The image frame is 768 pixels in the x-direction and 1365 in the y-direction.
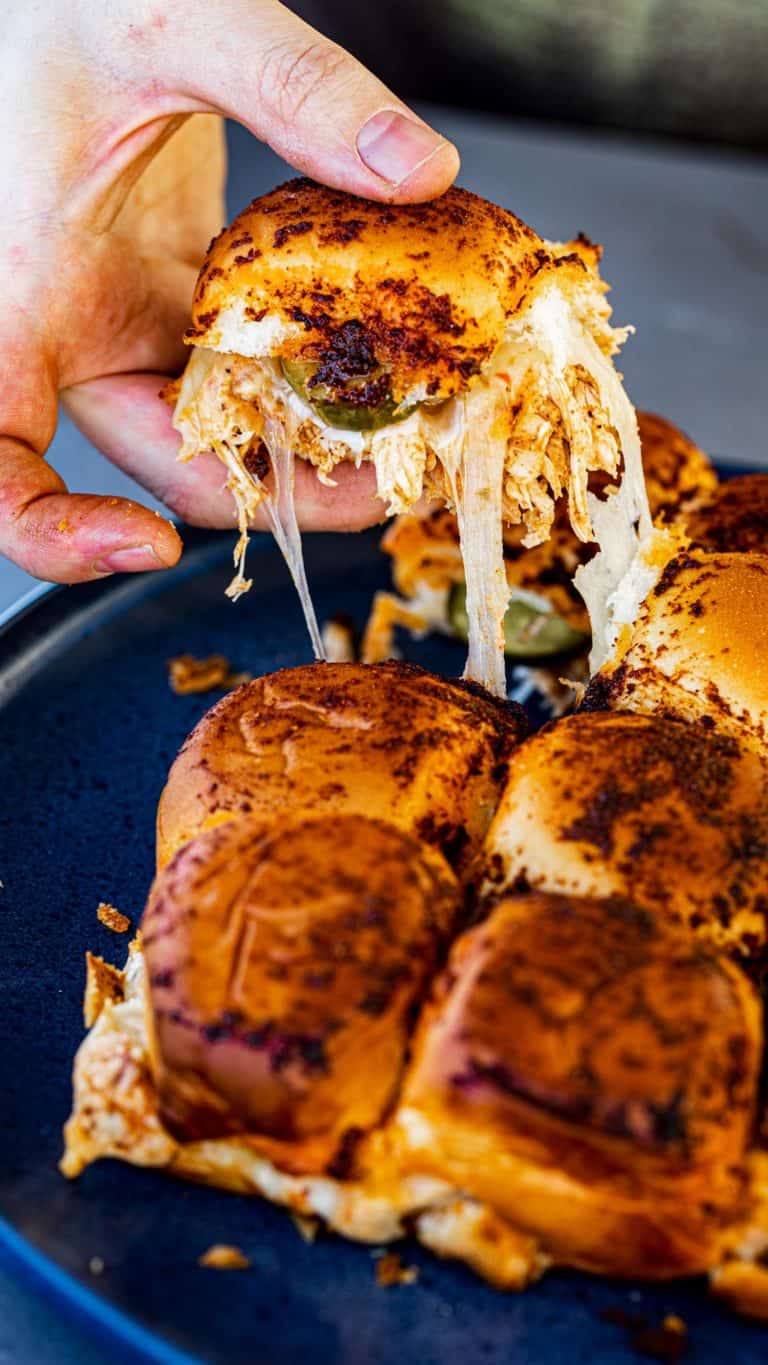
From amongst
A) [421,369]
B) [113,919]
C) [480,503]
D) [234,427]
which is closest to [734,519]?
[480,503]

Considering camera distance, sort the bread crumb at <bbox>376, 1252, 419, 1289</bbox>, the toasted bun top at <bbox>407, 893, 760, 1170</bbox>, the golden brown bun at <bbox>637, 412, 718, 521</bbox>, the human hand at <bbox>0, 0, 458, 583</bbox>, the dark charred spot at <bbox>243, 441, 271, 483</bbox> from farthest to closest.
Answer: the golden brown bun at <bbox>637, 412, 718, 521</bbox> → the dark charred spot at <bbox>243, 441, 271, 483</bbox> → the human hand at <bbox>0, 0, 458, 583</bbox> → the bread crumb at <bbox>376, 1252, 419, 1289</bbox> → the toasted bun top at <bbox>407, 893, 760, 1170</bbox>

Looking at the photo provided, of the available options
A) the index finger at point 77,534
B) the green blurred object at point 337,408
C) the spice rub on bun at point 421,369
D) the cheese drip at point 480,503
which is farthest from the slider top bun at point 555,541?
the index finger at point 77,534

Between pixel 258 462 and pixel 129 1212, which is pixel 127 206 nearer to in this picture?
pixel 258 462

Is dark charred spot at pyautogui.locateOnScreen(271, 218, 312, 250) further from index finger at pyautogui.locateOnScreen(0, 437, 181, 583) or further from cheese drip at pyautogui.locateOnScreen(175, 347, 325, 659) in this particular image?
index finger at pyautogui.locateOnScreen(0, 437, 181, 583)

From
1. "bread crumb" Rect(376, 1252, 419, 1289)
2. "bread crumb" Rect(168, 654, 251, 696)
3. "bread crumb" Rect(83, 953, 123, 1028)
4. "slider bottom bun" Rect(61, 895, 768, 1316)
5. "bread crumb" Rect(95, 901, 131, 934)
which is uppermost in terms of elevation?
"slider bottom bun" Rect(61, 895, 768, 1316)

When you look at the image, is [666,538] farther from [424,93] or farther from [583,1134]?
[424,93]

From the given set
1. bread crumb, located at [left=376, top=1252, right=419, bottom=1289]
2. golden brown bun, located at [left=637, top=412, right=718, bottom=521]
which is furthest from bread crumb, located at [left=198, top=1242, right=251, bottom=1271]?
golden brown bun, located at [left=637, top=412, right=718, bottom=521]

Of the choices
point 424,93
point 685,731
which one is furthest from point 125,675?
point 424,93
